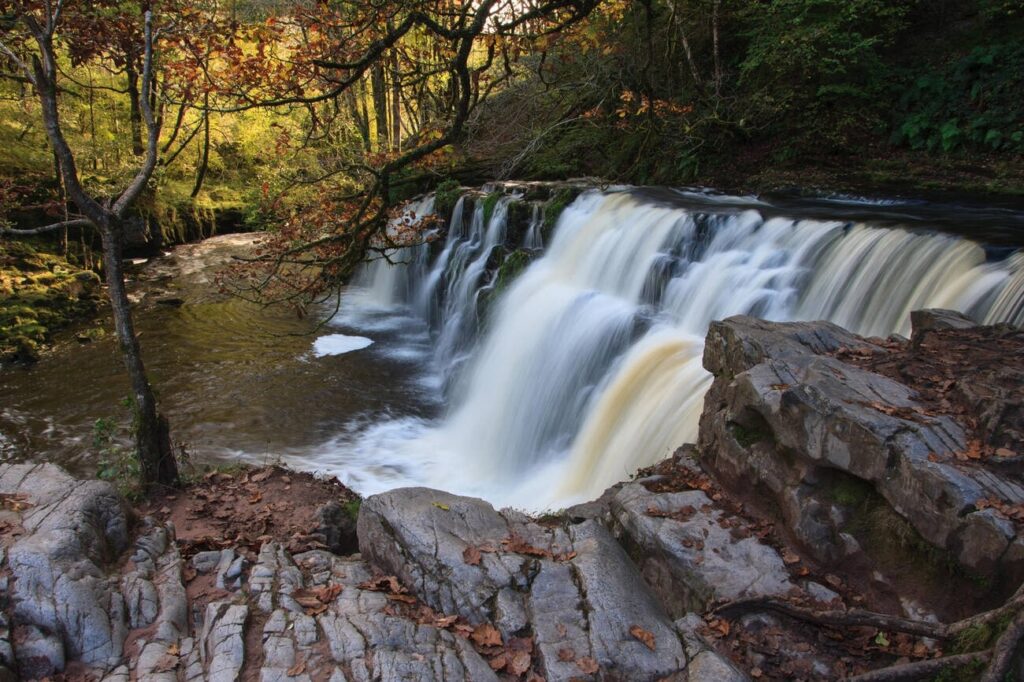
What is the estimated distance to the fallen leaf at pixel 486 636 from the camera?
389cm

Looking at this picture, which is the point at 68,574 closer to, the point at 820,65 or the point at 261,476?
the point at 261,476

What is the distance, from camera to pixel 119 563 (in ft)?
14.4

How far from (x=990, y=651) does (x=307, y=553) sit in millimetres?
4050

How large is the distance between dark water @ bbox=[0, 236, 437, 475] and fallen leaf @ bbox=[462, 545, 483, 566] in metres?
4.94

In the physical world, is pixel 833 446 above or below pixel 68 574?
above

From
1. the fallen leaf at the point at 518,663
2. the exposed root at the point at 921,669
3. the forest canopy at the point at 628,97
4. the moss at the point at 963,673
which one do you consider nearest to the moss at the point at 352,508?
the fallen leaf at the point at 518,663

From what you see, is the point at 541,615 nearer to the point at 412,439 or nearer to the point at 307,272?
the point at 412,439

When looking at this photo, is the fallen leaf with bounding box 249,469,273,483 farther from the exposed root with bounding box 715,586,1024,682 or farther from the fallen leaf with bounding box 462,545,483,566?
the exposed root with bounding box 715,586,1024,682

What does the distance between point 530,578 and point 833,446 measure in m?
2.14

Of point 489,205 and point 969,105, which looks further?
point 489,205

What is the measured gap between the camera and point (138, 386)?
600cm

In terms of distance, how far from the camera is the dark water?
9.03 metres

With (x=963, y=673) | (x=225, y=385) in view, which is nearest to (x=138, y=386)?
(x=225, y=385)

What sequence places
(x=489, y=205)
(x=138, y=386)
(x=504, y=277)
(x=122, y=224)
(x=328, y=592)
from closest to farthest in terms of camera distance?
1. (x=328, y=592)
2. (x=122, y=224)
3. (x=138, y=386)
4. (x=504, y=277)
5. (x=489, y=205)
